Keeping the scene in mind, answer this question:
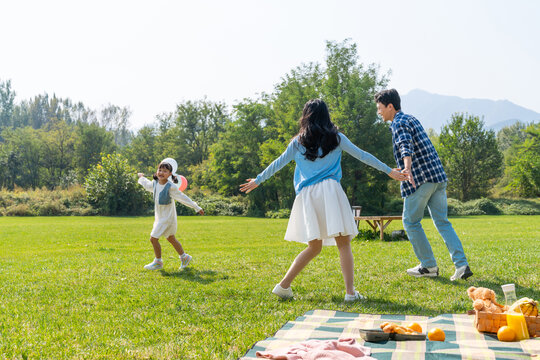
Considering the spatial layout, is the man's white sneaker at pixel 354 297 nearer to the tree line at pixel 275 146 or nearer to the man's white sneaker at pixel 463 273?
the man's white sneaker at pixel 463 273

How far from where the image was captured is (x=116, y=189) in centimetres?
3672

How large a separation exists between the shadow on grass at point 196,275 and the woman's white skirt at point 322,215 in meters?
2.01

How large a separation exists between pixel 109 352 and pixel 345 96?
37.0 m

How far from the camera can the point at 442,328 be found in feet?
12.6

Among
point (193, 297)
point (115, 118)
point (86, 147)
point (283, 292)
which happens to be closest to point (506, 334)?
point (283, 292)

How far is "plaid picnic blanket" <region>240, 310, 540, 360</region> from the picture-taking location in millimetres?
3131

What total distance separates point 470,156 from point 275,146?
2101cm

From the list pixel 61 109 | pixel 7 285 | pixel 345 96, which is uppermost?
pixel 61 109

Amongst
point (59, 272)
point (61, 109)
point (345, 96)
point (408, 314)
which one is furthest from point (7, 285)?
point (61, 109)

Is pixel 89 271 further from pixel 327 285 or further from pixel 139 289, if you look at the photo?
pixel 327 285

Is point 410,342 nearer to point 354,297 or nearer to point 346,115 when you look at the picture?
point 354,297

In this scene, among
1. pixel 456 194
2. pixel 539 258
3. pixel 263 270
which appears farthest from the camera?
pixel 456 194

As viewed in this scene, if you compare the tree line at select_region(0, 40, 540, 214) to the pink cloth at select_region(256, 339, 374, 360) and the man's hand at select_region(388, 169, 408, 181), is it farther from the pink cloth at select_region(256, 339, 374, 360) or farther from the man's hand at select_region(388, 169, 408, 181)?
the pink cloth at select_region(256, 339, 374, 360)

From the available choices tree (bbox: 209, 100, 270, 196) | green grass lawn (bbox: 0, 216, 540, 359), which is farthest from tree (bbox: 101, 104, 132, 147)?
green grass lawn (bbox: 0, 216, 540, 359)
